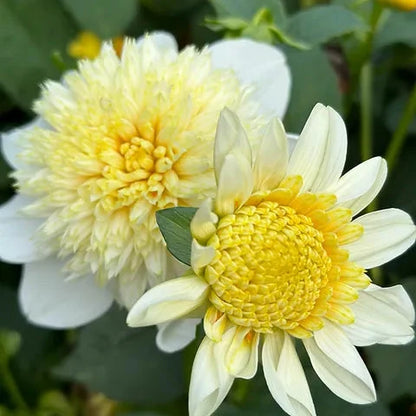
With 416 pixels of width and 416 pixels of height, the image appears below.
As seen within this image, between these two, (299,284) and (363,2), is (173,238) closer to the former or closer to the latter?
(299,284)

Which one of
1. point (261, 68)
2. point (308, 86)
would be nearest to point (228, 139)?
point (261, 68)

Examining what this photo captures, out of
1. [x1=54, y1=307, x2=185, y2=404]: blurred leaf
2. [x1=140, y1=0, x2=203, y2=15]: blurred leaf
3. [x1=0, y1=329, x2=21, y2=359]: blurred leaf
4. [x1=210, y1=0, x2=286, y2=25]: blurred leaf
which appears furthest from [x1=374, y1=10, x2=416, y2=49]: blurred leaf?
[x1=0, y1=329, x2=21, y2=359]: blurred leaf

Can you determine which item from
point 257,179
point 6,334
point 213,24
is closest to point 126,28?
point 213,24

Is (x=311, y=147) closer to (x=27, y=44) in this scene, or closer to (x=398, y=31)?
(x=398, y=31)

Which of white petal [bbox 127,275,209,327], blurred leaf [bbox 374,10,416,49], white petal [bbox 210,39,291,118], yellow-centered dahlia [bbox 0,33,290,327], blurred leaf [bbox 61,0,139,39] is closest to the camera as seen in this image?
white petal [bbox 127,275,209,327]

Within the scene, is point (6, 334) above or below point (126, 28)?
below

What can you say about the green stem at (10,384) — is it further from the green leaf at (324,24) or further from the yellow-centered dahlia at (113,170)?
the green leaf at (324,24)

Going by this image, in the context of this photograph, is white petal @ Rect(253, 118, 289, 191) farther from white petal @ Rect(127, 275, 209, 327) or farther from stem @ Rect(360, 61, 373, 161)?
stem @ Rect(360, 61, 373, 161)

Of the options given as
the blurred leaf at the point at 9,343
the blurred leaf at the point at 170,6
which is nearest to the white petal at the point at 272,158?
the blurred leaf at the point at 9,343
